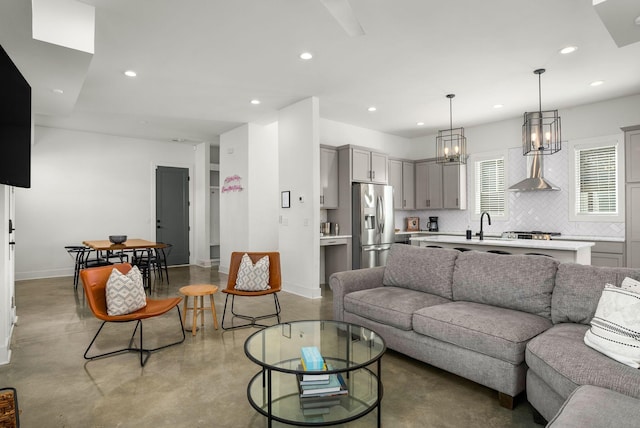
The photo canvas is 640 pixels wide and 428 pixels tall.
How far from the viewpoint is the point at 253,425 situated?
2.08 metres

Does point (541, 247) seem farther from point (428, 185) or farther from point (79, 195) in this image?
point (79, 195)

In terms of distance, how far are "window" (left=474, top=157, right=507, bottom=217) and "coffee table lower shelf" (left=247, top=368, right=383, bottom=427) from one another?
5445mm

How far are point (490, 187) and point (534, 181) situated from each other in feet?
3.44

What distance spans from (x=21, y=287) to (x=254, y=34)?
587cm

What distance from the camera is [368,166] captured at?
6.31 m

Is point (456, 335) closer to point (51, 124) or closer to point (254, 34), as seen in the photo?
point (254, 34)

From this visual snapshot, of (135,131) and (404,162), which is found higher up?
(135,131)

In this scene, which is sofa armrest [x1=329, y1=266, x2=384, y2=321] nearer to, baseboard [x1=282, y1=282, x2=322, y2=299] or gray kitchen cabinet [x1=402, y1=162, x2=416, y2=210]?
baseboard [x1=282, y1=282, x2=322, y2=299]

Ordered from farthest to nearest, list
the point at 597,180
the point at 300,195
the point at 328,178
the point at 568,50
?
1. the point at 328,178
2. the point at 597,180
3. the point at 300,195
4. the point at 568,50

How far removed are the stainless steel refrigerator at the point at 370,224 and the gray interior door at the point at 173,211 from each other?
181 inches

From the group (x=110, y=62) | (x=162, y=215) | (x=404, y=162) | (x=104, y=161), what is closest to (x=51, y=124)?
(x=104, y=161)

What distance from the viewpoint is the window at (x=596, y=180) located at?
5.41 meters

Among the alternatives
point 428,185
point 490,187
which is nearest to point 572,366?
point 490,187

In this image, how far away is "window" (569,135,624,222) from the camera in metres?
5.41
